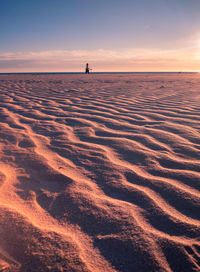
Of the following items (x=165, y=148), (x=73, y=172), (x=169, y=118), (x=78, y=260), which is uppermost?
(x=169, y=118)

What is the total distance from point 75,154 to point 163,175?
817mm

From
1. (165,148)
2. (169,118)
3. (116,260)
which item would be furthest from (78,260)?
(169,118)

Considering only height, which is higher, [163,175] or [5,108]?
[5,108]

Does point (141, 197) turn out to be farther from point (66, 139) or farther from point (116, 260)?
point (66, 139)

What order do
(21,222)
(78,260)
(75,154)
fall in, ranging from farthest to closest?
(75,154)
(21,222)
(78,260)

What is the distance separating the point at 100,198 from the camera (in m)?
1.26

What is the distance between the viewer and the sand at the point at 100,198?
2.90 ft

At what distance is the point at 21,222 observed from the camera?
105cm

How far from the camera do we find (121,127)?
2.53 meters

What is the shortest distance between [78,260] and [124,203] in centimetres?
45

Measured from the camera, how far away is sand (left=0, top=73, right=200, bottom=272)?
0.88m

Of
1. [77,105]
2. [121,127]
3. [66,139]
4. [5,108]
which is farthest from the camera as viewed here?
[77,105]

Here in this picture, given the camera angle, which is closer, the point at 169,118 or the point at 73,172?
the point at 73,172

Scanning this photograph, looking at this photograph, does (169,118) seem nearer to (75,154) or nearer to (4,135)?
(75,154)
